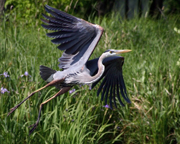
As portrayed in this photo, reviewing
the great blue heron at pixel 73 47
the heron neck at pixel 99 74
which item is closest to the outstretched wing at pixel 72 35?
the great blue heron at pixel 73 47

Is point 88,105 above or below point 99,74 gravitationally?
below

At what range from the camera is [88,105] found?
14.0 ft

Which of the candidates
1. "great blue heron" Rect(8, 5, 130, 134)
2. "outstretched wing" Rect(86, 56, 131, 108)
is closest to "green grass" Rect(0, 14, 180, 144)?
"outstretched wing" Rect(86, 56, 131, 108)

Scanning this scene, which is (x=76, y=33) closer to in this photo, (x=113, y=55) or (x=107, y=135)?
(x=113, y=55)

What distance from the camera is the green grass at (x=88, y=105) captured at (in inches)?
141

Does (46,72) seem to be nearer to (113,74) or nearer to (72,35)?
(72,35)

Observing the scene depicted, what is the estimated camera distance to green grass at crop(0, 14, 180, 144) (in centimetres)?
358

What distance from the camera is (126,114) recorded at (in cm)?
440

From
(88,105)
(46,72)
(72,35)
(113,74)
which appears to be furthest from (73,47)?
(88,105)

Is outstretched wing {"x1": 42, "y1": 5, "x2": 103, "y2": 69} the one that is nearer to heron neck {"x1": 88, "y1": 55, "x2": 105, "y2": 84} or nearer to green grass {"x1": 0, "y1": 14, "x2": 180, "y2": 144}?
heron neck {"x1": 88, "y1": 55, "x2": 105, "y2": 84}

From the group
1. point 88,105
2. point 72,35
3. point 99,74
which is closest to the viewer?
point 99,74

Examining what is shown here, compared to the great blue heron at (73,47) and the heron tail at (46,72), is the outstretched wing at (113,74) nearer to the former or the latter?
the great blue heron at (73,47)

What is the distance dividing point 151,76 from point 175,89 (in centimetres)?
38

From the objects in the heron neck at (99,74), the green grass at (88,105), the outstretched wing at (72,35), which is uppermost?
the outstretched wing at (72,35)
